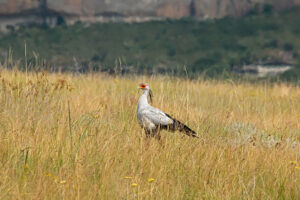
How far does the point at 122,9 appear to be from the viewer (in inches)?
1586

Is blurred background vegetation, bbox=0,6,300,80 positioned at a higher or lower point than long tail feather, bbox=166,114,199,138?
higher

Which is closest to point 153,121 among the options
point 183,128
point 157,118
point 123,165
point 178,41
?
point 157,118

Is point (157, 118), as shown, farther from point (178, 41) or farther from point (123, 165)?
point (178, 41)

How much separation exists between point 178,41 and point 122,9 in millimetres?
5024

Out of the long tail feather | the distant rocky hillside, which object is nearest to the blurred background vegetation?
the distant rocky hillside

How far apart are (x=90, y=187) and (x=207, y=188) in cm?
87

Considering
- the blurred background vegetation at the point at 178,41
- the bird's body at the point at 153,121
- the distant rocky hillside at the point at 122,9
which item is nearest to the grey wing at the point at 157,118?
the bird's body at the point at 153,121

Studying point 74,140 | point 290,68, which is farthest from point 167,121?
point 290,68

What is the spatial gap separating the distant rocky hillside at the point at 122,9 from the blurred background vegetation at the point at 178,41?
0.56m

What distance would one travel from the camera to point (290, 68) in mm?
34438

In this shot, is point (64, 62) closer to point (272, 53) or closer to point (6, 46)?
point (6, 46)

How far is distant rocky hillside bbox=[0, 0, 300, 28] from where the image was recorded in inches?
1480

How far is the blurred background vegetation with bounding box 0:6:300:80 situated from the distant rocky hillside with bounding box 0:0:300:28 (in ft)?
1.82

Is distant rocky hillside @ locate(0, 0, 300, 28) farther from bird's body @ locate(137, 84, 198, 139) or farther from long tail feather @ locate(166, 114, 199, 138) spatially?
long tail feather @ locate(166, 114, 199, 138)
